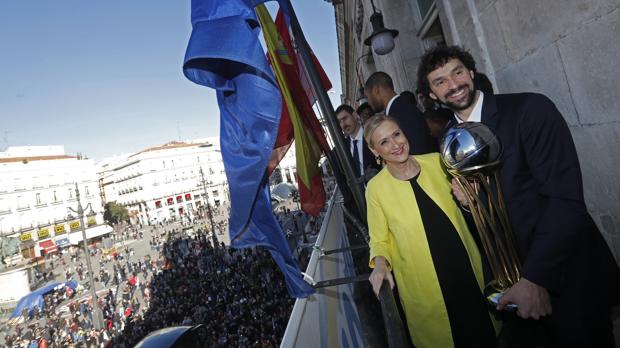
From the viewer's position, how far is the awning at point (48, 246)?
154 ft

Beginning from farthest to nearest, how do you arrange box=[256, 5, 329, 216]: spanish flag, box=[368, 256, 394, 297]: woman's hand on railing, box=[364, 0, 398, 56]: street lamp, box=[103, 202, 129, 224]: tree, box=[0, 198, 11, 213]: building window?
box=[103, 202, 129, 224]: tree → box=[0, 198, 11, 213]: building window → box=[364, 0, 398, 56]: street lamp → box=[256, 5, 329, 216]: spanish flag → box=[368, 256, 394, 297]: woman's hand on railing

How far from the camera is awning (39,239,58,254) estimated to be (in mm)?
46969

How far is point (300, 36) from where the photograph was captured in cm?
262

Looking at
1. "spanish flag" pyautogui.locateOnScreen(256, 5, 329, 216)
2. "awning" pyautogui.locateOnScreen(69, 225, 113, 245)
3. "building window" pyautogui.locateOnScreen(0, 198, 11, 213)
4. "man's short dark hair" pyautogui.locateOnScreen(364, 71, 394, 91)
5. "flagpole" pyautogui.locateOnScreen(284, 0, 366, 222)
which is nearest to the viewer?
"flagpole" pyautogui.locateOnScreen(284, 0, 366, 222)

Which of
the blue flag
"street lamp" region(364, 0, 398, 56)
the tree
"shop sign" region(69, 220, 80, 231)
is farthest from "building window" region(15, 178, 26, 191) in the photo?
the blue flag

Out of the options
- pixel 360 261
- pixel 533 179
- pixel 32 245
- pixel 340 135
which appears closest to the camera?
pixel 533 179

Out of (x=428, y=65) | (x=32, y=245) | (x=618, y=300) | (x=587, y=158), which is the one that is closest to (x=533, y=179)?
(x=618, y=300)

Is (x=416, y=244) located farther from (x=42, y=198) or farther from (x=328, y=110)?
(x=42, y=198)

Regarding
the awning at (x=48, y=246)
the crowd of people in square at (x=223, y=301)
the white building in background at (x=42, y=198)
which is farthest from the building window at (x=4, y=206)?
the crowd of people in square at (x=223, y=301)

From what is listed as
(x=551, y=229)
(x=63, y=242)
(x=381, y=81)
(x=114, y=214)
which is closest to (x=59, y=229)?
(x=63, y=242)

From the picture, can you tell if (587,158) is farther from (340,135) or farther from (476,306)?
(340,135)

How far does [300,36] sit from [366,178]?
139 cm

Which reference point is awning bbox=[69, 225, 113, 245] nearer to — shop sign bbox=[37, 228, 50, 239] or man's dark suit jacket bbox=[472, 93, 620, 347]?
shop sign bbox=[37, 228, 50, 239]

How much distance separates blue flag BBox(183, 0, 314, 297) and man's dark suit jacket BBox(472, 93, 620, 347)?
1.45 meters
